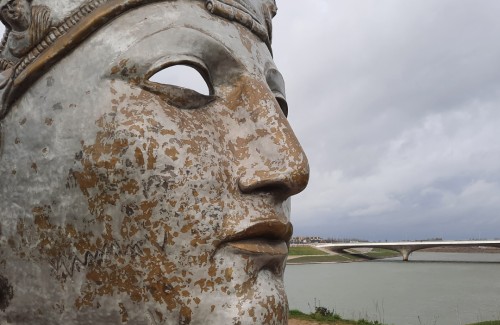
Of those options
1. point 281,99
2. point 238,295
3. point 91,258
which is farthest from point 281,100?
point 91,258

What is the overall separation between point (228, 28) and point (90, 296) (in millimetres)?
1230

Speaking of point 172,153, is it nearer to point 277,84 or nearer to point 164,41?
point 164,41

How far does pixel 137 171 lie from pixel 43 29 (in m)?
0.76

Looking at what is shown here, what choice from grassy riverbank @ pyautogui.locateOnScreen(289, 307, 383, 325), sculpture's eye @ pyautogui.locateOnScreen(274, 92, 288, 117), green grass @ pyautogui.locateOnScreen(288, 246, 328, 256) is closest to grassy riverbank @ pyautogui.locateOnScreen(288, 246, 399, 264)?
green grass @ pyautogui.locateOnScreen(288, 246, 328, 256)

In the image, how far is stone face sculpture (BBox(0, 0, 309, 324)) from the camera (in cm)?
175

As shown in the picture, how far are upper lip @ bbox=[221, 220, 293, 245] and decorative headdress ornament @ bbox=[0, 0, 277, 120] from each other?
37.3 inches

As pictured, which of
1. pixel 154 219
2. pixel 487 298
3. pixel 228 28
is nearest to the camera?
pixel 154 219

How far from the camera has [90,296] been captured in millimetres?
1793

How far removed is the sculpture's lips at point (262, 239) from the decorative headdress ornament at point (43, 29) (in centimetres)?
96

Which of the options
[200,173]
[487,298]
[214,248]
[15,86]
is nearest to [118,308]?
[214,248]

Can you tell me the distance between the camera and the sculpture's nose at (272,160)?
74.0 inches

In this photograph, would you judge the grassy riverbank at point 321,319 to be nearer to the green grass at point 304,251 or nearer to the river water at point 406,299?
the river water at point 406,299

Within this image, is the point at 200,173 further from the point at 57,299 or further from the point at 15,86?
the point at 15,86

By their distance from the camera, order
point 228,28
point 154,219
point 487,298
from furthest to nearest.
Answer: point 487,298, point 228,28, point 154,219
